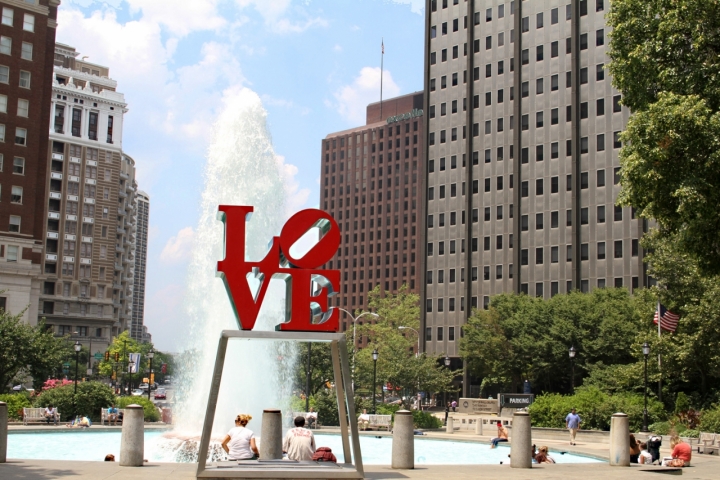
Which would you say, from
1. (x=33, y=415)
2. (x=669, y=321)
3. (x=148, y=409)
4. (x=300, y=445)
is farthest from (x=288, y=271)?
(x=669, y=321)

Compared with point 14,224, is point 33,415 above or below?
below

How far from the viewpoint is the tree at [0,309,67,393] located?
5103 cm

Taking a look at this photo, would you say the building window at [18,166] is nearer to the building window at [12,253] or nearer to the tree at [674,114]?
the building window at [12,253]

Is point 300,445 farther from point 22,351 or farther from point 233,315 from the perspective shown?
point 22,351

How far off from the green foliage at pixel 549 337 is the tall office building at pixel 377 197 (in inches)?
3512

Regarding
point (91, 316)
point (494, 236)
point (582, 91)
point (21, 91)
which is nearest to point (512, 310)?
point (494, 236)

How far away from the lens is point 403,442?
2022cm

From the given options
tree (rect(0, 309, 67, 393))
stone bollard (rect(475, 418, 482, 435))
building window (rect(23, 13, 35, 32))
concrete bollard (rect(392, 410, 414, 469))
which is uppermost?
building window (rect(23, 13, 35, 32))

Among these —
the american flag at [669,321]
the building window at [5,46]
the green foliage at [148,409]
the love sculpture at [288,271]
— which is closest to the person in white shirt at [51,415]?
the green foliage at [148,409]

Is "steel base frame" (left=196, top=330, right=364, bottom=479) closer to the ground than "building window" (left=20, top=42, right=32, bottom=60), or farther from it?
closer to the ground

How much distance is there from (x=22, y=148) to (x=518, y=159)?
53580mm

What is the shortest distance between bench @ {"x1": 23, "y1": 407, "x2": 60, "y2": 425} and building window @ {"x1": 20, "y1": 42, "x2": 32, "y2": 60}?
4652cm

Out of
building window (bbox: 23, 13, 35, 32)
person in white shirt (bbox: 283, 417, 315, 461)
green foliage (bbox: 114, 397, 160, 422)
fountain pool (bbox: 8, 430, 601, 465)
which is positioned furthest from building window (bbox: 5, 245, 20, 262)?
person in white shirt (bbox: 283, 417, 315, 461)

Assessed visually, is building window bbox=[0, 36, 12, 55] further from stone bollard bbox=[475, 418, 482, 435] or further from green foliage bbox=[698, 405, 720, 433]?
green foliage bbox=[698, 405, 720, 433]
